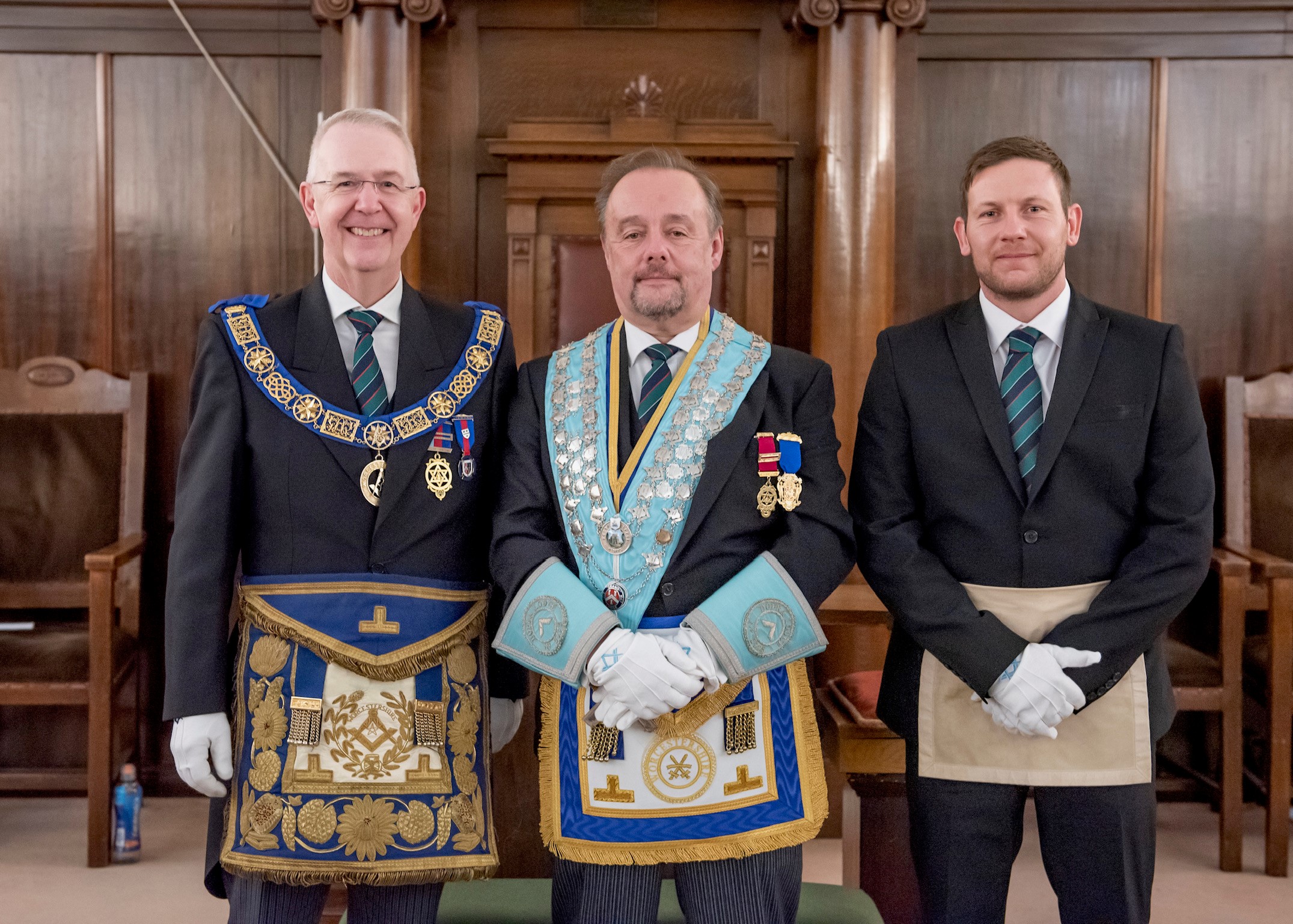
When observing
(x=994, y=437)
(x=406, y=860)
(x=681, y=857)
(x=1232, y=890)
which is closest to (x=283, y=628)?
(x=406, y=860)

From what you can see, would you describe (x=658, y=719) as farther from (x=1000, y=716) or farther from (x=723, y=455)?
(x=1000, y=716)

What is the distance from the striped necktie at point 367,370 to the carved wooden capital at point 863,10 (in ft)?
7.59

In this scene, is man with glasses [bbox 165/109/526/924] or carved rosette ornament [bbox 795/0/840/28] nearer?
man with glasses [bbox 165/109/526/924]

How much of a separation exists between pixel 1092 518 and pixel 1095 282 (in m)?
2.32

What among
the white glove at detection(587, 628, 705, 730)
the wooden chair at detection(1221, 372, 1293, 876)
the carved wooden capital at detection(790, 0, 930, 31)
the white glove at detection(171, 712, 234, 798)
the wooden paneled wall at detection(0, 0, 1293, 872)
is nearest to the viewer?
the white glove at detection(587, 628, 705, 730)

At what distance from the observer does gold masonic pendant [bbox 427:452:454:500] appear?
1.85m

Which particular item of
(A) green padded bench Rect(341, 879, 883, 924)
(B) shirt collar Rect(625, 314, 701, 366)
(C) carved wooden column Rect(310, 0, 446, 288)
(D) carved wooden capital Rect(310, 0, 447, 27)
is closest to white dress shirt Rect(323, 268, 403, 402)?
(B) shirt collar Rect(625, 314, 701, 366)

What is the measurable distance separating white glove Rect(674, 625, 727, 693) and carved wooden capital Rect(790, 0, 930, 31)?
102 inches

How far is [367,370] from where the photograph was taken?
1886mm

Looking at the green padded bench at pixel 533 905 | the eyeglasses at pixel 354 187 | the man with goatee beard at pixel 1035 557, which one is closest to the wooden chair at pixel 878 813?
the green padded bench at pixel 533 905

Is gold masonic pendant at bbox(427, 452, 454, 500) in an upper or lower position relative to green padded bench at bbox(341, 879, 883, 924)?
upper

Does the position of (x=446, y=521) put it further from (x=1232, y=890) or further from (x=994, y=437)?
(x=1232, y=890)

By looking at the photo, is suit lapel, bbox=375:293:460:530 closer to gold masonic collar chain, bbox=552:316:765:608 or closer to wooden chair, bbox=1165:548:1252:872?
gold masonic collar chain, bbox=552:316:765:608

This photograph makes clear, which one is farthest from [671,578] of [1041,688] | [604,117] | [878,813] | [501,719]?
[604,117]
